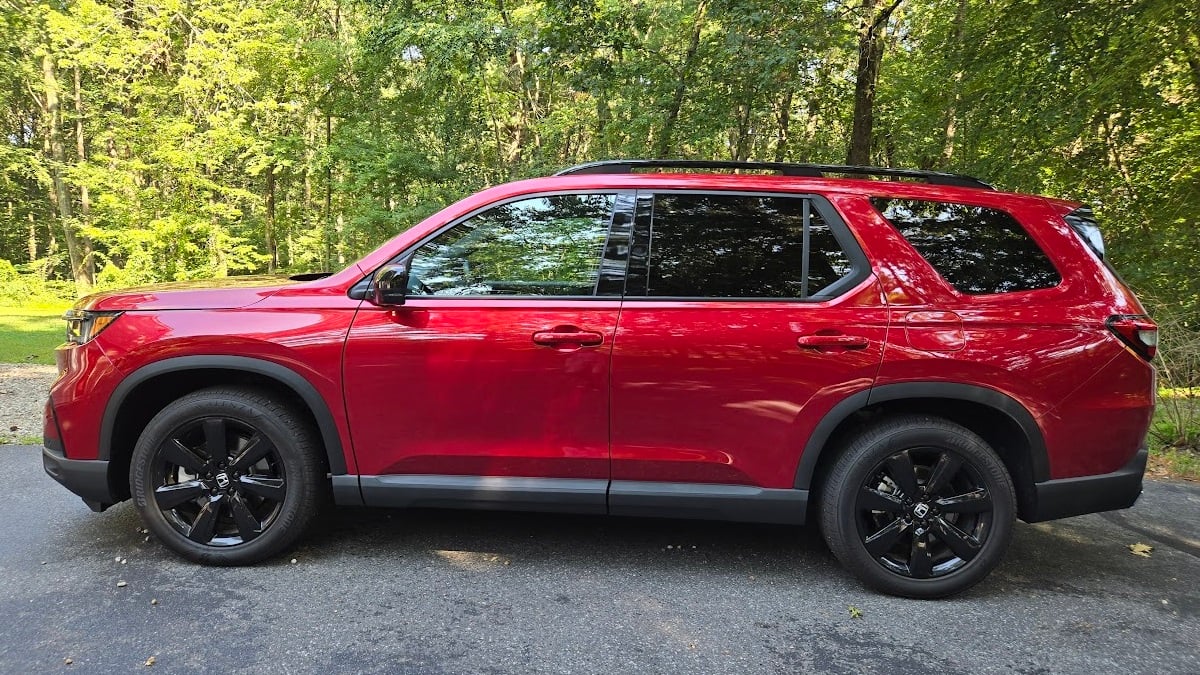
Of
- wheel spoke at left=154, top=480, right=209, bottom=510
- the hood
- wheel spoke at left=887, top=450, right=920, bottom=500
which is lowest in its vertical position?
wheel spoke at left=154, top=480, right=209, bottom=510

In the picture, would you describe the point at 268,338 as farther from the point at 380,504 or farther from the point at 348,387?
the point at 380,504

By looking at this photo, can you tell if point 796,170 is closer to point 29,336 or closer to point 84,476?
point 84,476

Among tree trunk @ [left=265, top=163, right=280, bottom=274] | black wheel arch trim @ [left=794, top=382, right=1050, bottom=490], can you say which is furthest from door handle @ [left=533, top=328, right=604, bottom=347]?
tree trunk @ [left=265, top=163, right=280, bottom=274]

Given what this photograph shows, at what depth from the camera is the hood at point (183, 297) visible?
291 cm

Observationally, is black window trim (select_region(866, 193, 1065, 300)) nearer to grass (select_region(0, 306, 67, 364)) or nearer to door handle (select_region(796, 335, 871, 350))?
door handle (select_region(796, 335, 871, 350))

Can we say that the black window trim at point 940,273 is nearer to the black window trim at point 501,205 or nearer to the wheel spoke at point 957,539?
the wheel spoke at point 957,539

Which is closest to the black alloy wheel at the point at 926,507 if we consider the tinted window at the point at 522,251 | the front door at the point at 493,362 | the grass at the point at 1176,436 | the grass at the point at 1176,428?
the front door at the point at 493,362

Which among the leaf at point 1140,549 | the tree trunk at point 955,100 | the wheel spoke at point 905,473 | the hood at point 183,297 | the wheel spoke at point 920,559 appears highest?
the tree trunk at point 955,100

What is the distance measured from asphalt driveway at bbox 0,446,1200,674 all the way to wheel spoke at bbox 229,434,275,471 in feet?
1.59

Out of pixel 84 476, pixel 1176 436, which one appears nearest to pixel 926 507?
pixel 84 476

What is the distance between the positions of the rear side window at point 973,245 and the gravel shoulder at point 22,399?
6.21m

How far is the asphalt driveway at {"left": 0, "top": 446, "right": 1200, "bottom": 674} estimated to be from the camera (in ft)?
7.63

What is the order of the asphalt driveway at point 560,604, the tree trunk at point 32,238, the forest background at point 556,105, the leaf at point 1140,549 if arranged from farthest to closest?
the tree trunk at point 32,238
the forest background at point 556,105
the leaf at point 1140,549
the asphalt driveway at point 560,604

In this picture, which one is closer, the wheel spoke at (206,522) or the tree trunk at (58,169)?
the wheel spoke at (206,522)
